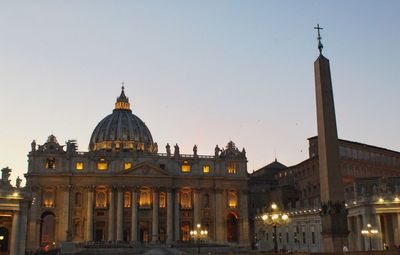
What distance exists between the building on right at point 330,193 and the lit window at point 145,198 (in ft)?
59.6

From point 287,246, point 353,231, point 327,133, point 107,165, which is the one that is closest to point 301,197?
point 287,246

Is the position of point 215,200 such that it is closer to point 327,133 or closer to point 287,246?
point 287,246

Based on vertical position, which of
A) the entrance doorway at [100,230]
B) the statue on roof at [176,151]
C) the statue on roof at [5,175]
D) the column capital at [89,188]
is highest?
the statue on roof at [176,151]

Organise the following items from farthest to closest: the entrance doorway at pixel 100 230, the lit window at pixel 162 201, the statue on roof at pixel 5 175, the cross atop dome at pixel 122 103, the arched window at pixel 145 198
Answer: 1. the cross atop dome at pixel 122 103
2. the lit window at pixel 162 201
3. the arched window at pixel 145 198
4. the entrance doorway at pixel 100 230
5. the statue on roof at pixel 5 175

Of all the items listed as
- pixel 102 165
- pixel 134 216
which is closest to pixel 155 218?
pixel 134 216

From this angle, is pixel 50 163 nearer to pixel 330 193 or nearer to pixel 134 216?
pixel 134 216

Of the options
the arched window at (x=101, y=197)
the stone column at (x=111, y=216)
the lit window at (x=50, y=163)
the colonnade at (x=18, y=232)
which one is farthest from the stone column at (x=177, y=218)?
the colonnade at (x=18, y=232)

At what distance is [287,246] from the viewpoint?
71.0 m

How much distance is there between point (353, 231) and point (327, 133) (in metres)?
33.3

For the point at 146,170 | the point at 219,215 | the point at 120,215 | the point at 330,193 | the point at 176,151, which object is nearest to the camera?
the point at 330,193

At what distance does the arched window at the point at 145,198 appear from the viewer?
83.6 meters

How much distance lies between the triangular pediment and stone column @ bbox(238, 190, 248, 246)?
44.6ft

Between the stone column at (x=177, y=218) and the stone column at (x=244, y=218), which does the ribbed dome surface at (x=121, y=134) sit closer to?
the stone column at (x=177, y=218)

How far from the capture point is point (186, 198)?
86.1 metres
